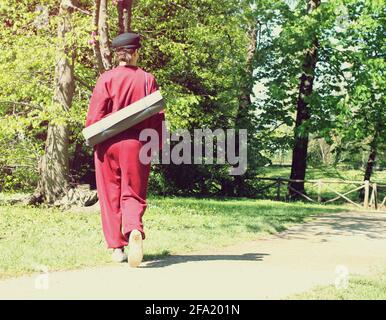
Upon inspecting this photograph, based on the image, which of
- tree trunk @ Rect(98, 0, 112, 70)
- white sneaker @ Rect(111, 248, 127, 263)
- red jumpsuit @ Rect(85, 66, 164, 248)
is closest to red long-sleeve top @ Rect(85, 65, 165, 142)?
red jumpsuit @ Rect(85, 66, 164, 248)

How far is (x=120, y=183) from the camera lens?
6.06 meters

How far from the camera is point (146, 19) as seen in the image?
17.3 metres

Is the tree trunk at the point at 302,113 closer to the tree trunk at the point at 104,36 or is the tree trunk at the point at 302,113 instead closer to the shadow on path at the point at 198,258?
the tree trunk at the point at 104,36

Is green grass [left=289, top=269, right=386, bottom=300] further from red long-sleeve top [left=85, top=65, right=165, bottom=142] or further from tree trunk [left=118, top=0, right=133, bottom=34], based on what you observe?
tree trunk [left=118, top=0, right=133, bottom=34]

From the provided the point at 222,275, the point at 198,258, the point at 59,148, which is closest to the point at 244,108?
the point at 59,148

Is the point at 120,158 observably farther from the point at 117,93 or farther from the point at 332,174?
the point at 332,174

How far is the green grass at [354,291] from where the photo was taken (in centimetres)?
490

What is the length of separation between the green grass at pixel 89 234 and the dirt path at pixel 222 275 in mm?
461

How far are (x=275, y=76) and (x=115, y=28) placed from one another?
10.2 m

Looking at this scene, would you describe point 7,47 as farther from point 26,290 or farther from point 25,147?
point 26,290

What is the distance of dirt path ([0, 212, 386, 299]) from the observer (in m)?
4.85

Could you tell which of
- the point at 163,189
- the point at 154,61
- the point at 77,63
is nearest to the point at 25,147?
the point at 77,63

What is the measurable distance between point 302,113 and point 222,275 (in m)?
18.9

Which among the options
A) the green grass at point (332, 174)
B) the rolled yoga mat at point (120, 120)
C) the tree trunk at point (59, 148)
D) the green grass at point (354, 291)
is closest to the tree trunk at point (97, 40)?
the tree trunk at point (59, 148)
